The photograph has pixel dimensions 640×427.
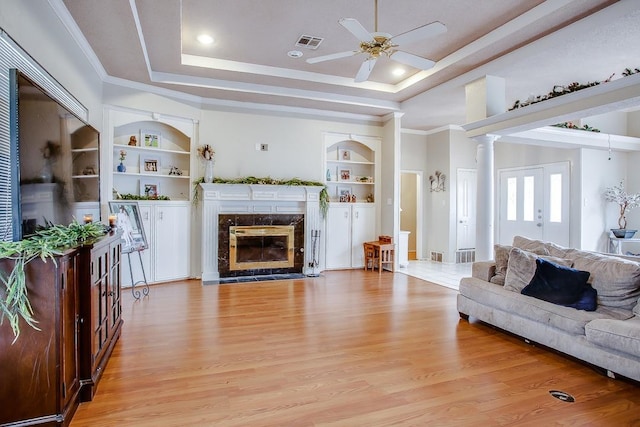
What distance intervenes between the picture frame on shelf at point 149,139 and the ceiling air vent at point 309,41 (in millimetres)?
2861

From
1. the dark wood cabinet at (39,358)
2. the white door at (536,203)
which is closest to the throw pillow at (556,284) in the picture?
the dark wood cabinet at (39,358)

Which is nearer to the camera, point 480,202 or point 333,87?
point 480,202

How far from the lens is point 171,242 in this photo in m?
5.80

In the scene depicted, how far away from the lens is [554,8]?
3432 mm

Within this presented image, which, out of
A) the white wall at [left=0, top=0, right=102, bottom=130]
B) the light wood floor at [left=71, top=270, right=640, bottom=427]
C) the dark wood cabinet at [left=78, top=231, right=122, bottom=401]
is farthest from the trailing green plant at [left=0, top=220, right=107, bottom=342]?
the white wall at [left=0, top=0, right=102, bottom=130]

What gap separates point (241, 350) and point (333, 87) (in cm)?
436

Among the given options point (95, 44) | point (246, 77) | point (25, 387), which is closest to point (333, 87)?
point (246, 77)

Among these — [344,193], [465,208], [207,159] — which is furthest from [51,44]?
[465,208]

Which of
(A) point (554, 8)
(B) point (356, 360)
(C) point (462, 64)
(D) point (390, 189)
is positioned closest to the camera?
(B) point (356, 360)

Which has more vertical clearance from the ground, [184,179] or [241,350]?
[184,179]

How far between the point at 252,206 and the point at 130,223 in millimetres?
2015

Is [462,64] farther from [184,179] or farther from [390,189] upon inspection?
[184,179]

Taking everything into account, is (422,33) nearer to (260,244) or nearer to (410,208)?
(260,244)

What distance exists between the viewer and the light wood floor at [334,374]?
7.13 ft
